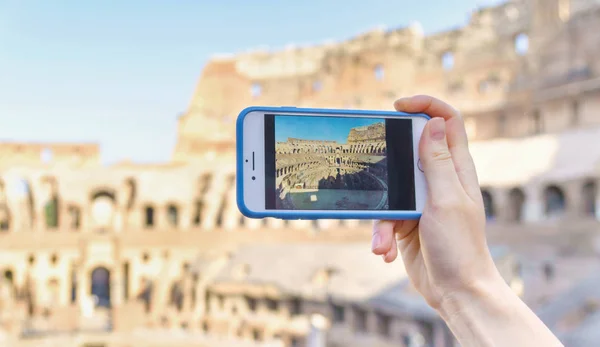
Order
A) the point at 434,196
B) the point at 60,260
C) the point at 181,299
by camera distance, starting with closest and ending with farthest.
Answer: the point at 434,196 < the point at 181,299 < the point at 60,260

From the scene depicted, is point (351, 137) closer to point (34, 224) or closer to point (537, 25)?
point (34, 224)

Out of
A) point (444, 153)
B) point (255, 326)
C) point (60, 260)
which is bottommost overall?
point (255, 326)

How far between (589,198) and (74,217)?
25.7m

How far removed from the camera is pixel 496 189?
957 inches

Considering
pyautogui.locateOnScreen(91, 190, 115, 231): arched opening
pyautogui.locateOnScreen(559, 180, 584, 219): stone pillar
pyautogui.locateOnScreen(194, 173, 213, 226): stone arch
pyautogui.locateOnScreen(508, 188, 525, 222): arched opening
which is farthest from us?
pyautogui.locateOnScreen(91, 190, 115, 231): arched opening

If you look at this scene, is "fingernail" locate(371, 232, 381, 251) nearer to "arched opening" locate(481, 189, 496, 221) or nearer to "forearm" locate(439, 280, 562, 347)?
"forearm" locate(439, 280, 562, 347)

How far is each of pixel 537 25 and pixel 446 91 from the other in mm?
5848

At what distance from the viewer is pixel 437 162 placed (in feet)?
6.68

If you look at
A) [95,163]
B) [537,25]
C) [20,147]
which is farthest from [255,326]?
[537,25]

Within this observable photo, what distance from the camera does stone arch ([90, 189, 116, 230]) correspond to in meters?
30.1

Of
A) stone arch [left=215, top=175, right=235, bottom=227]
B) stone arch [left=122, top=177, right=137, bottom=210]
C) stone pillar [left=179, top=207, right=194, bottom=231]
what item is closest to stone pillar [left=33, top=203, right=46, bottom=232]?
stone arch [left=122, top=177, right=137, bottom=210]

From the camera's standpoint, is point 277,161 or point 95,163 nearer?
point 277,161

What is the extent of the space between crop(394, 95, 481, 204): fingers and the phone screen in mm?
98

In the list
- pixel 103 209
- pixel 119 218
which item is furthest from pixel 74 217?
pixel 119 218
